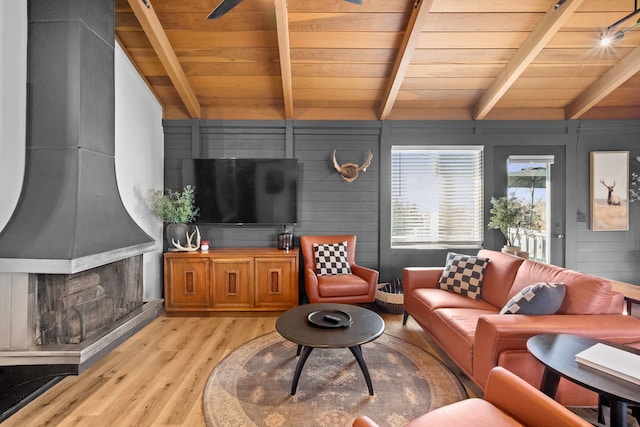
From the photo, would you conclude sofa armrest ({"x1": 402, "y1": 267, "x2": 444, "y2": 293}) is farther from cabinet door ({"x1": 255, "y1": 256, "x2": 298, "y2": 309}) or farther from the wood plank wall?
cabinet door ({"x1": 255, "y1": 256, "x2": 298, "y2": 309})

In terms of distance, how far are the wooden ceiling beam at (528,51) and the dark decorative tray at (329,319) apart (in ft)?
10.4

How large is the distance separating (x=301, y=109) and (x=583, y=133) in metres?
3.96

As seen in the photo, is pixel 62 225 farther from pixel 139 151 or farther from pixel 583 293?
pixel 583 293

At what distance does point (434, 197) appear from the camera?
14.5 feet

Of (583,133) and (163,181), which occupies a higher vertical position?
(583,133)

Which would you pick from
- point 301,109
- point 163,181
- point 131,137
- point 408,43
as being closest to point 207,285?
point 163,181

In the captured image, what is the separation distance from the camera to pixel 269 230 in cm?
429

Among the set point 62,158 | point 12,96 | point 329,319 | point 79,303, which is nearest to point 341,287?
point 329,319

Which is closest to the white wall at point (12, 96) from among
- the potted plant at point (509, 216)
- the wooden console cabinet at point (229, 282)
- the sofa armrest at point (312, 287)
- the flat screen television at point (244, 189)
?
the wooden console cabinet at point (229, 282)

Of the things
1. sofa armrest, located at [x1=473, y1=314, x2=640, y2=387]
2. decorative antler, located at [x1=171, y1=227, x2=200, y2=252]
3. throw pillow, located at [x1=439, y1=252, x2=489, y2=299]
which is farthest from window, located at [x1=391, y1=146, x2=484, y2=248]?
decorative antler, located at [x1=171, y1=227, x2=200, y2=252]

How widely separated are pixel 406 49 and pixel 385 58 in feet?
1.31

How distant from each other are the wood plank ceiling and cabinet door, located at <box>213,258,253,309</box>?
6.74 ft

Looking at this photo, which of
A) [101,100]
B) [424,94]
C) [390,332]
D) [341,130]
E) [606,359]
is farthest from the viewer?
[341,130]

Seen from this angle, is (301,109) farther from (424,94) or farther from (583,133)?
(583,133)
